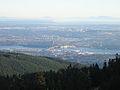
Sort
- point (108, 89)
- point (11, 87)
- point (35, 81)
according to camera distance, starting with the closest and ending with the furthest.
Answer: point (108, 89) < point (35, 81) < point (11, 87)

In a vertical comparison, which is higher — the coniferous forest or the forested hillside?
the coniferous forest

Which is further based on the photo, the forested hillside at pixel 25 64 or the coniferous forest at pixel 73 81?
the forested hillside at pixel 25 64

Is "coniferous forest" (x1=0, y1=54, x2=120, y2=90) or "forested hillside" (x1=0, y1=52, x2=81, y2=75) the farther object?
"forested hillside" (x1=0, y1=52, x2=81, y2=75)

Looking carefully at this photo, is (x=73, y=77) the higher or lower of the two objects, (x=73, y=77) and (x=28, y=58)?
the higher

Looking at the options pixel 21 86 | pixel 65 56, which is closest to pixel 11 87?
pixel 21 86

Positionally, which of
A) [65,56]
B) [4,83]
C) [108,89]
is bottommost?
[65,56]

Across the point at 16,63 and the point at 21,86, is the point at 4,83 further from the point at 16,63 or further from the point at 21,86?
the point at 16,63

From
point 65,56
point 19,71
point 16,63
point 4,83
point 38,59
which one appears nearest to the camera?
point 4,83

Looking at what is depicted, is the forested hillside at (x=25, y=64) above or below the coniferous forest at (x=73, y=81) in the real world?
below

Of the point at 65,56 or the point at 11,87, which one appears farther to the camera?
the point at 65,56

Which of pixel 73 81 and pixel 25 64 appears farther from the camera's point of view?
pixel 25 64

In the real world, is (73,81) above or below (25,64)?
above
